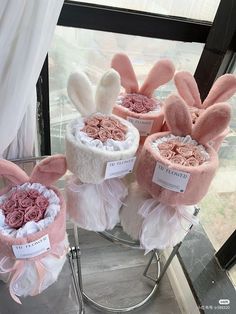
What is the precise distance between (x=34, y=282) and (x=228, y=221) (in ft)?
2.69

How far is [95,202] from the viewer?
74cm

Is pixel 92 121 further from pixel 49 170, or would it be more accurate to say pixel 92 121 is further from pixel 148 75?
pixel 148 75

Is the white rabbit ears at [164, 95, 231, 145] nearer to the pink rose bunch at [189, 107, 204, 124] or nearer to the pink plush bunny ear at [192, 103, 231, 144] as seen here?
the pink plush bunny ear at [192, 103, 231, 144]


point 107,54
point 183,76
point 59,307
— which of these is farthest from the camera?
point 107,54

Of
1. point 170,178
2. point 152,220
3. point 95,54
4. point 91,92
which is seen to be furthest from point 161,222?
point 95,54

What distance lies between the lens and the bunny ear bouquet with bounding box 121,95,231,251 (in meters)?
0.65

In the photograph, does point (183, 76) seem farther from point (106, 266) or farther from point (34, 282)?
point (106, 266)

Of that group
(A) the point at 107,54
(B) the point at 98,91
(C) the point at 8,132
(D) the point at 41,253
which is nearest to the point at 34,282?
(D) the point at 41,253

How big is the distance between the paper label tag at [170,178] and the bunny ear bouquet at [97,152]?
0.07m

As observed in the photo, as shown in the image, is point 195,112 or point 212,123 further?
point 195,112

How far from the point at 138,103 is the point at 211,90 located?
0.71 ft

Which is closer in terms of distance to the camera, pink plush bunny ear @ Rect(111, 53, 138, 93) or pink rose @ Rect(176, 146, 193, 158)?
pink rose @ Rect(176, 146, 193, 158)

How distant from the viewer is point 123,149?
2.15 feet

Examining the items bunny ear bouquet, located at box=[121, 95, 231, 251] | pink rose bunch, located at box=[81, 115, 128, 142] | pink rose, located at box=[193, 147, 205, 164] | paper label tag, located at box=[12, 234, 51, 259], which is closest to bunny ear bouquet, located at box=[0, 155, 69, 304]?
paper label tag, located at box=[12, 234, 51, 259]
